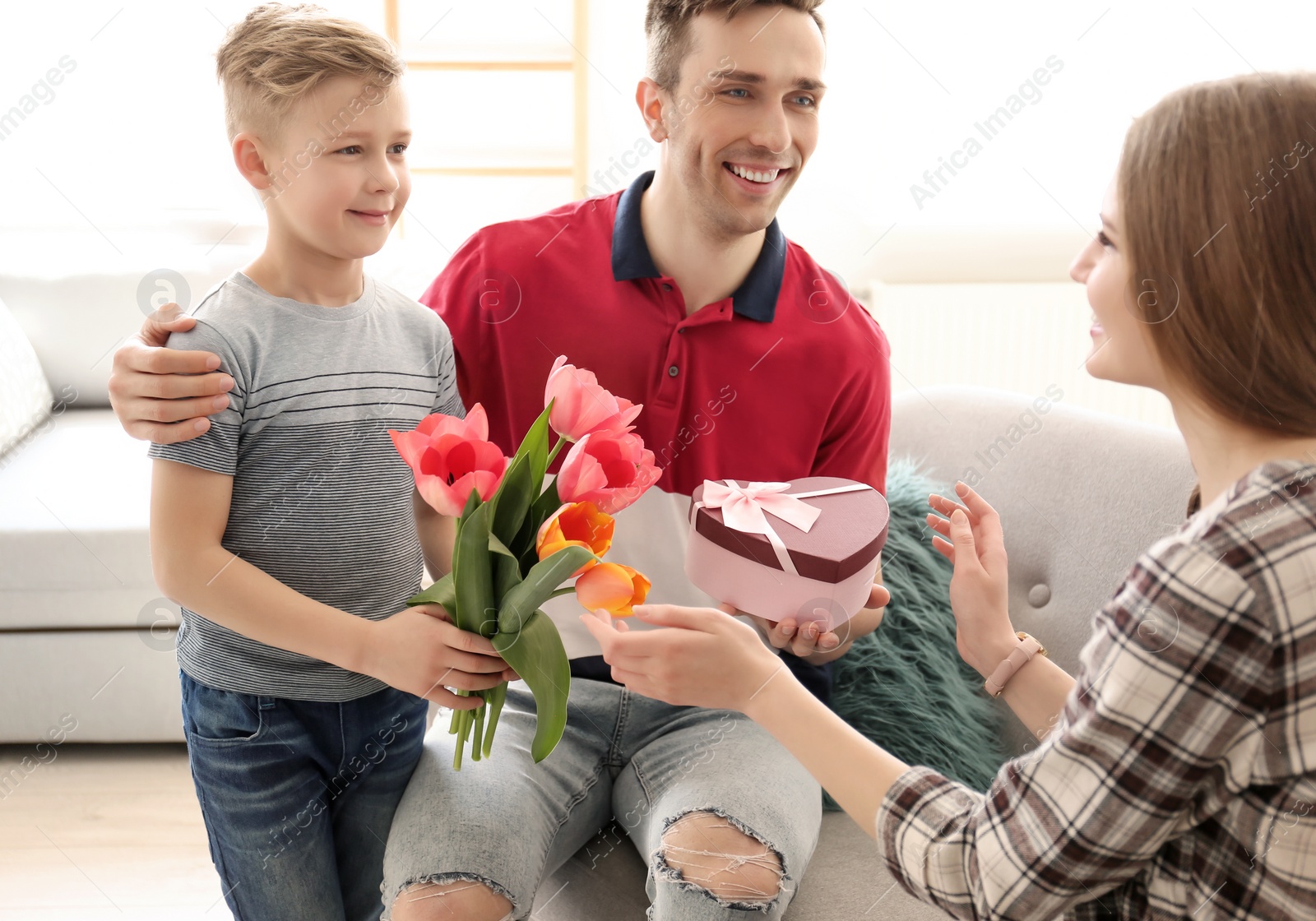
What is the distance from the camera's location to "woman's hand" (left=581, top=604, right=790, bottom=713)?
93cm

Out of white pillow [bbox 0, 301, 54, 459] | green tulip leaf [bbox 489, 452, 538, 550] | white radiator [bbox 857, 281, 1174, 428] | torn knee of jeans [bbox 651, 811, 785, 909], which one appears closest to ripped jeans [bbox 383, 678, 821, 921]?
torn knee of jeans [bbox 651, 811, 785, 909]

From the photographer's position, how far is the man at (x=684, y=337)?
1255mm

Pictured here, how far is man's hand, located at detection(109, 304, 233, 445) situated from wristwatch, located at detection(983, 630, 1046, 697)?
81 centimetres

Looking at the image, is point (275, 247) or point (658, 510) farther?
point (658, 510)

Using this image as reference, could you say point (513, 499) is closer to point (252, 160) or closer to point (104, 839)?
point (252, 160)

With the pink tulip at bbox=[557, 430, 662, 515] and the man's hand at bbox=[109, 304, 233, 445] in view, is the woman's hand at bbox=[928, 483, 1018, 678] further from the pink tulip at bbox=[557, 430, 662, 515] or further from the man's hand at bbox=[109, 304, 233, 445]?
the man's hand at bbox=[109, 304, 233, 445]

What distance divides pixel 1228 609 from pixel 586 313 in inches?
35.5

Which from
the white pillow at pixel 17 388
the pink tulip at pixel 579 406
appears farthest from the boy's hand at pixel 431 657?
the white pillow at pixel 17 388

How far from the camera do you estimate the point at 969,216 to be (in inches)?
140

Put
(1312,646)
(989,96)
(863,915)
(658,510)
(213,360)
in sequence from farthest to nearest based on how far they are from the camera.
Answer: (989,96) → (658,510) → (863,915) → (213,360) → (1312,646)

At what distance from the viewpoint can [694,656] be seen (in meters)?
0.93

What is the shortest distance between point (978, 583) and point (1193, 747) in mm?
418

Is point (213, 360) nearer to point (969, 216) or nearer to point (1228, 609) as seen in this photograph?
point (1228, 609)

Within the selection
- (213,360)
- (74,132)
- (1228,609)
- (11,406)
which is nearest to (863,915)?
(1228,609)
